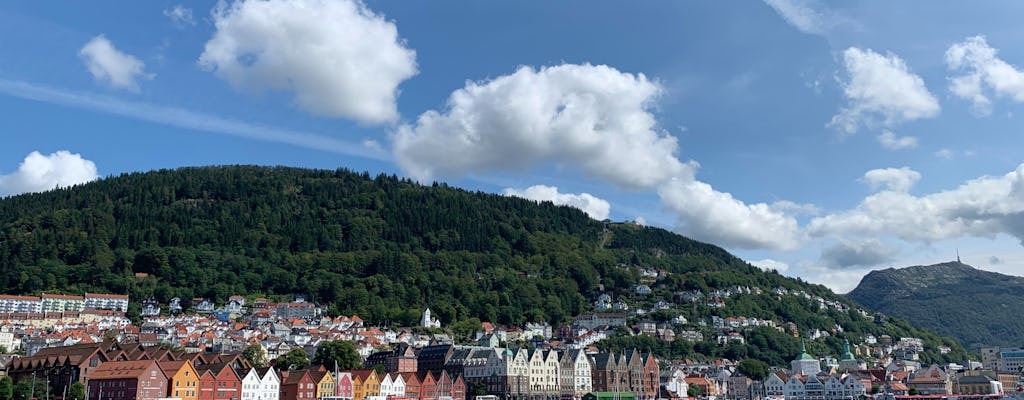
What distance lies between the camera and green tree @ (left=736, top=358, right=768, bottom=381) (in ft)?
549

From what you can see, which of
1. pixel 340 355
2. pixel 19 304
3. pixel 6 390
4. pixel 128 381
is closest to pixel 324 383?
pixel 340 355

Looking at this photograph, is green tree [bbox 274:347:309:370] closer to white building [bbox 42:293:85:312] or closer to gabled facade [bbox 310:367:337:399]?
gabled facade [bbox 310:367:337:399]

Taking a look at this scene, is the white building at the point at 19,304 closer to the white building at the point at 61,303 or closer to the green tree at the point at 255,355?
the white building at the point at 61,303

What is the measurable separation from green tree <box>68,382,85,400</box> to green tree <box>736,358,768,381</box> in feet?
389

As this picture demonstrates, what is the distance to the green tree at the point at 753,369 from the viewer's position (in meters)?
167

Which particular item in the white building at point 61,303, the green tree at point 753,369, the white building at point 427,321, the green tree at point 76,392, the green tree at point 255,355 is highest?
the white building at point 61,303

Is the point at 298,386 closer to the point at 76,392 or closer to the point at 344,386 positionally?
the point at 344,386

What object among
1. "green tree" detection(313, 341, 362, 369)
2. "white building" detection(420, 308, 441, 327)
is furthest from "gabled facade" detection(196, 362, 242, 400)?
"white building" detection(420, 308, 441, 327)

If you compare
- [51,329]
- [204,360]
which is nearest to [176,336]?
[51,329]

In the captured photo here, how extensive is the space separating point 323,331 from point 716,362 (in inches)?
3096

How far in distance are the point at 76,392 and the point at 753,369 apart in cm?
12049

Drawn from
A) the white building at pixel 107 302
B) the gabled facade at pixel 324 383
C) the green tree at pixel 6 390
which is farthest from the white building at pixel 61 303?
the green tree at pixel 6 390

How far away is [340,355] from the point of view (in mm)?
113125

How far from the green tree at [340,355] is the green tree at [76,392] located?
31.7 meters
